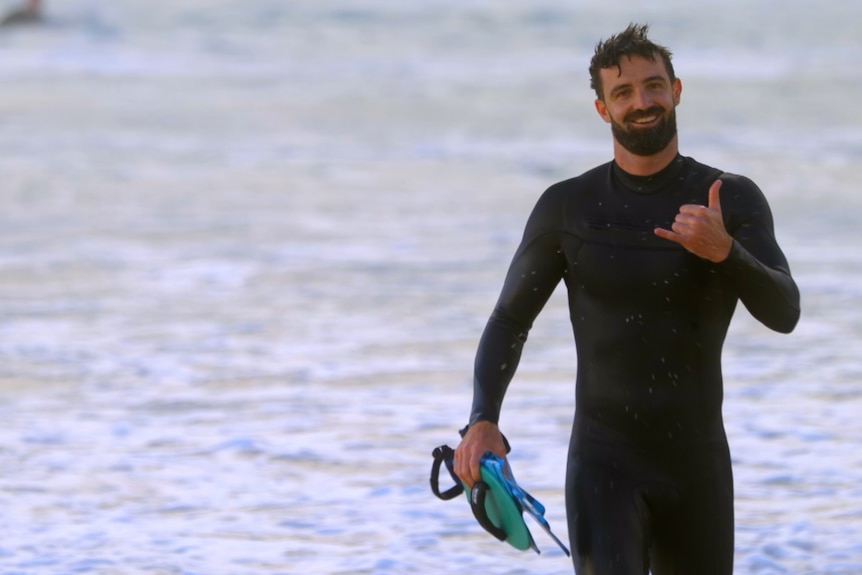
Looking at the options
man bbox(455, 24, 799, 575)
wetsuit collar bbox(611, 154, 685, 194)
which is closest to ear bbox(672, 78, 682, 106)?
man bbox(455, 24, 799, 575)

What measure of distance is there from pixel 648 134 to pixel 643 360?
500mm

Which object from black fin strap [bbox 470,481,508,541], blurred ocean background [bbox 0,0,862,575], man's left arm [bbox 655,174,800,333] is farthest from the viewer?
blurred ocean background [bbox 0,0,862,575]

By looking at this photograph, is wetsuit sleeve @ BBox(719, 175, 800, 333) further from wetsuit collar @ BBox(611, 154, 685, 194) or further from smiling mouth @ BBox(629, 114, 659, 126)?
smiling mouth @ BBox(629, 114, 659, 126)

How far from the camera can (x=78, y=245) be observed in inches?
550

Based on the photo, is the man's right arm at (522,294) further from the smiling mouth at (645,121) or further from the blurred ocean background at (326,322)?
the blurred ocean background at (326,322)

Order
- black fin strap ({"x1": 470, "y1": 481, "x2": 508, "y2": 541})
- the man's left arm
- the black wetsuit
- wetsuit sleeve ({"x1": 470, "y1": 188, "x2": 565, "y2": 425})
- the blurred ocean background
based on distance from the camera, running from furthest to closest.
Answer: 1. the blurred ocean background
2. wetsuit sleeve ({"x1": 470, "y1": 188, "x2": 565, "y2": 425})
3. the black wetsuit
4. black fin strap ({"x1": 470, "y1": 481, "x2": 508, "y2": 541})
5. the man's left arm

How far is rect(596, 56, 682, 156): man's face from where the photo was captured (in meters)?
3.36

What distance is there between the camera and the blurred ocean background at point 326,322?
21.0ft

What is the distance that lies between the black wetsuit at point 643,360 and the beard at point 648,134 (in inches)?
3.6

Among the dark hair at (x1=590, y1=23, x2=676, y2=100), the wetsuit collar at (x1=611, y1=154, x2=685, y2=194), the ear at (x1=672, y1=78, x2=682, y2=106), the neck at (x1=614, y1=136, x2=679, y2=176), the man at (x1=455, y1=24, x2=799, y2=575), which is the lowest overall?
the man at (x1=455, y1=24, x2=799, y2=575)

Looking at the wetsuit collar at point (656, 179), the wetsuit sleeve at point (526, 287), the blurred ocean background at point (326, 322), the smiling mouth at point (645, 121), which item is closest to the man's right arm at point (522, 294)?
the wetsuit sleeve at point (526, 287)

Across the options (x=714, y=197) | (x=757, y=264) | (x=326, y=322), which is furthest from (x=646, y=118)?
(x=326, y=322)

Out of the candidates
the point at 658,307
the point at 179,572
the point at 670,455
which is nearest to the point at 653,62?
the point at 658,307

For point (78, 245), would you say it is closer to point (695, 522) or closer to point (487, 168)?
point (487, 168)
